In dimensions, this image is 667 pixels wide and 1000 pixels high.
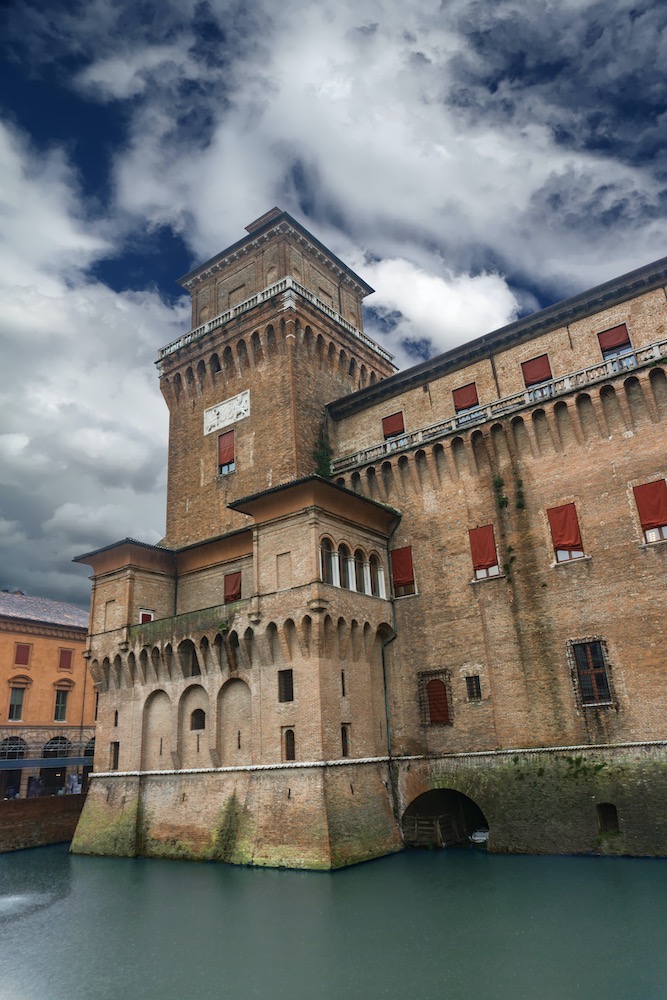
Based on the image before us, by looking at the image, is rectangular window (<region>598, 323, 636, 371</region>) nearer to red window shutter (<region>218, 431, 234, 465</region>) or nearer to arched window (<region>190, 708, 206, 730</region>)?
red window shutter (<region>218, 431, 234, 465</region>)

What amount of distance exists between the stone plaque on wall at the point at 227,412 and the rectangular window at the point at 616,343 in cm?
1763

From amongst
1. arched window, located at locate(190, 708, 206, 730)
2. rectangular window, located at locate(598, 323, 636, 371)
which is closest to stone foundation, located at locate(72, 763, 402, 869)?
arched window, located at locate(190, 708, 206, 730)

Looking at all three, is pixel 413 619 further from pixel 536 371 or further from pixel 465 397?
pixel 536 371

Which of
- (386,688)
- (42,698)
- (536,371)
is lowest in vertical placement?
(386,688)

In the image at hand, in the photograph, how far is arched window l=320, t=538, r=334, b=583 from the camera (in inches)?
1099

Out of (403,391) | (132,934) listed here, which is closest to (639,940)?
(132,934)

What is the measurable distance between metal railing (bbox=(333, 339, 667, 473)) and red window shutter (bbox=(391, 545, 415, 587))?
15.0 feet

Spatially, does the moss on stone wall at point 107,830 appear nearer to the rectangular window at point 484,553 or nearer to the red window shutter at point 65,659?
the rectangular window at point 484,553

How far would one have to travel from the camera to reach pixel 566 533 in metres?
26.3

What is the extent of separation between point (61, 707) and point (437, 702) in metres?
36.4

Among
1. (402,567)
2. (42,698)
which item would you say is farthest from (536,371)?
(42,698)

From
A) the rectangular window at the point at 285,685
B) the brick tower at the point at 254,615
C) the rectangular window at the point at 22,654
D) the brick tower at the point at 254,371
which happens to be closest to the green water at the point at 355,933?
the brick tower at the point at 254,615

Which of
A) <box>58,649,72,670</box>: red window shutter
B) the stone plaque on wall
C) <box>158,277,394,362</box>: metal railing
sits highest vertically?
<box>158,277,394,362</box>: metal railing

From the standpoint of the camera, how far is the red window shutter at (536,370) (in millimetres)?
29156
